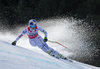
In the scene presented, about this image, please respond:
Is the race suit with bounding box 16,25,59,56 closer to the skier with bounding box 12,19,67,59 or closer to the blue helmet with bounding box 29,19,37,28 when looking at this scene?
→ the skier with bounding box 12,19,67,59

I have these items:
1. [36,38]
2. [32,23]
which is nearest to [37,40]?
[36,38]

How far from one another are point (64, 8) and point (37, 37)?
14987 millimetres

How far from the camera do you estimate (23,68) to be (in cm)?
366

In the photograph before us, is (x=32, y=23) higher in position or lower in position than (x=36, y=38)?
higher

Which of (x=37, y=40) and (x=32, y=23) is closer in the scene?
(x=32, y=23)

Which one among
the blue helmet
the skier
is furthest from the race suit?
the blue helmet

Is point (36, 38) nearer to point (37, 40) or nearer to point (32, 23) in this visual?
point (37, 40)

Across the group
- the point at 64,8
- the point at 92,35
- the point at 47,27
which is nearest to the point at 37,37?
the point at 47,27

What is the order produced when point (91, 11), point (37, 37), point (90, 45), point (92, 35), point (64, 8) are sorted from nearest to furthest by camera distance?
1. point (37, 37)
2. point (90, 45)
3. point (92, 35)
4. point (91, 11)
5. point (64, 8)

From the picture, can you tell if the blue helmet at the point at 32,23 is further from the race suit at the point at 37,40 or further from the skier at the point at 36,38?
the race suit at the point at 37,40

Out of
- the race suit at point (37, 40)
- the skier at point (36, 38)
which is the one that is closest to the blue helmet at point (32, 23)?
the skier at point (36, 38)

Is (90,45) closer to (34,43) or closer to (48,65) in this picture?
(34,43)

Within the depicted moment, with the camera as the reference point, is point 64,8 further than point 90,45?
Yes

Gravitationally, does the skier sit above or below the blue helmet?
below
